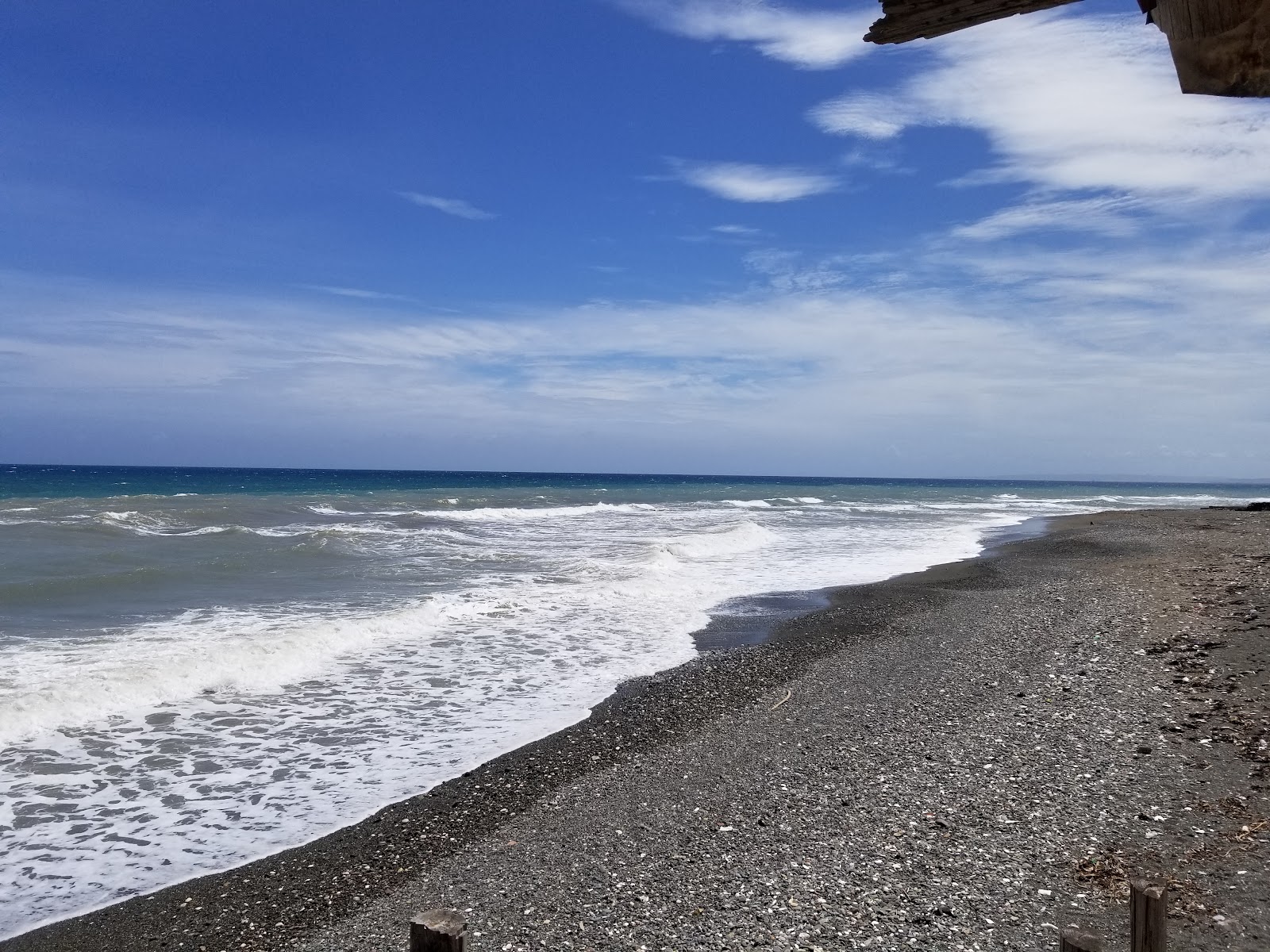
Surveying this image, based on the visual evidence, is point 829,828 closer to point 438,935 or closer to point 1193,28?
point 438,935

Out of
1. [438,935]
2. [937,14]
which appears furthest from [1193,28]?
[438,935]

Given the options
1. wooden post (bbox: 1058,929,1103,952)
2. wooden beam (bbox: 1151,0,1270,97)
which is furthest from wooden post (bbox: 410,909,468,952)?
wooden beam (bbox: 1151,0,1270,97)

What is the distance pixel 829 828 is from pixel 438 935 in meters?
3.21

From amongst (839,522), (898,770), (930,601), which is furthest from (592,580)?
(839,522)

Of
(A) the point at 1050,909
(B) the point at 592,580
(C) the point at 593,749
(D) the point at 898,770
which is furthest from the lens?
(B) the point at 592,580

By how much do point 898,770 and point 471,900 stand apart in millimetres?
3022

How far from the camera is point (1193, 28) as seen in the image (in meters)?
1.23

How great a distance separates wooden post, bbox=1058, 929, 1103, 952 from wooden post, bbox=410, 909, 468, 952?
1.60 meters

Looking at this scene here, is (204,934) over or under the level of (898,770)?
under

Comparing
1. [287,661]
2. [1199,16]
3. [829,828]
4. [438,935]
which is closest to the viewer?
[1199,16]

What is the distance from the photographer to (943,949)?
12.2ft

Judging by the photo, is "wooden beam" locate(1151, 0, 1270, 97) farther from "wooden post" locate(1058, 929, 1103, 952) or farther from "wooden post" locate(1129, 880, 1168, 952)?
"wooden post" locate(1129, 880, 1168, 952)

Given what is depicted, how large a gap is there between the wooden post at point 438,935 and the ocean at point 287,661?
351 centimetres

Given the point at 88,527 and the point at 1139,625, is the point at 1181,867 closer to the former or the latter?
the point at 1139,625
